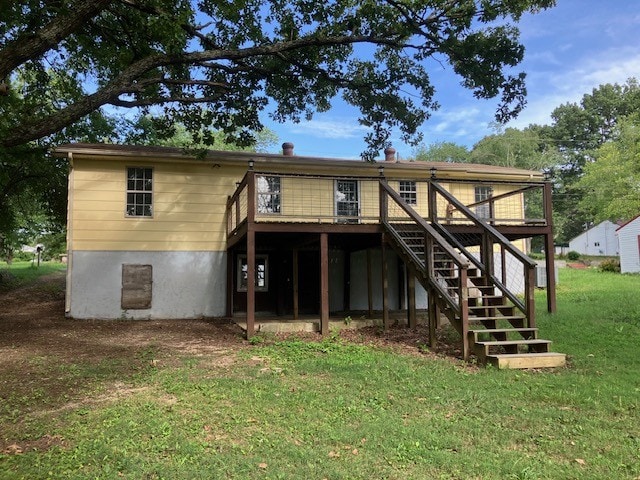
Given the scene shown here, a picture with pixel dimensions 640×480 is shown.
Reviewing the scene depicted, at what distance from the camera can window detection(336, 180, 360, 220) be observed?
47.7 feet

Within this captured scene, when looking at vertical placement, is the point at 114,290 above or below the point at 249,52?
below

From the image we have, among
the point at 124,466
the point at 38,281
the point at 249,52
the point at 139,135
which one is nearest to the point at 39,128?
the point at 249,52

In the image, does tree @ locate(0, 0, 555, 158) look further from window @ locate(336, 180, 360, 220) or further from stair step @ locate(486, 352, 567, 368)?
stair step @ locate(486, 352, 567, 368)

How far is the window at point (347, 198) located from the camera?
572 inches

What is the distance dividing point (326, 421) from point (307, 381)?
151cm

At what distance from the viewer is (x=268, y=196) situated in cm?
1375

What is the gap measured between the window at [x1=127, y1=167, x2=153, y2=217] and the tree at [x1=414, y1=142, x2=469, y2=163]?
45.0m

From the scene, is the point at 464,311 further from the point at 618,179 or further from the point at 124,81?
the point at 618,179

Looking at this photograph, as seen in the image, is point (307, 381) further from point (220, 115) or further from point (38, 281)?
point (38, 281)

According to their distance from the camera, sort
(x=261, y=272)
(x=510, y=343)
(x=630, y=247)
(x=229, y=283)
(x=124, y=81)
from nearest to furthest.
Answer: (x=510, y=343) < (x=124, y=81) < (x=229, y=283) < (x=261, y=272) < (x=630, y=247)

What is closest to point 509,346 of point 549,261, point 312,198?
point 549,261

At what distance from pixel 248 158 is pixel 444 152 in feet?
149

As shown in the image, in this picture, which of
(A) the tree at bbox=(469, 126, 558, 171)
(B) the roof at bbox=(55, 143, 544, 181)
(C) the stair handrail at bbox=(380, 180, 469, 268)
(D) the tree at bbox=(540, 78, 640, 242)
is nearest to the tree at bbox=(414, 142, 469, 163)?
(A) the tree at bbox=(469, 126, 558, 171)

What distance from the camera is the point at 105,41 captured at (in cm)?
1096
